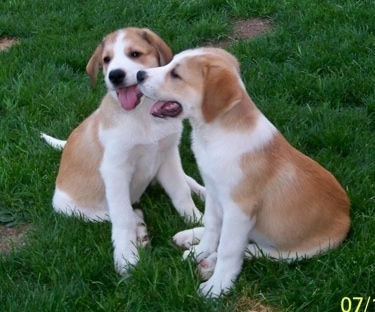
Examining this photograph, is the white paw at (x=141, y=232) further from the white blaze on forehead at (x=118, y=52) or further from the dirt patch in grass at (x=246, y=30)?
the dirt patch in grass at (x=246, y=30)

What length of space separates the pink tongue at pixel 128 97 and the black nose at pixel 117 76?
0.07 metres

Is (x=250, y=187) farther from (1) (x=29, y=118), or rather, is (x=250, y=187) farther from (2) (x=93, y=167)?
(1) (x=29, y=118)

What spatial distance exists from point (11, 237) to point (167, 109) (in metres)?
1.63

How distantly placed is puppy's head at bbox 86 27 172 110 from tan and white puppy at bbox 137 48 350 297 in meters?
0.56

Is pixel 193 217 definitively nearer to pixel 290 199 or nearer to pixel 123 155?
pixel 123 155

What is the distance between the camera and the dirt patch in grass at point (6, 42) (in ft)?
25.6

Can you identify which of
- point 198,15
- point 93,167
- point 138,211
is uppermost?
point 93,167

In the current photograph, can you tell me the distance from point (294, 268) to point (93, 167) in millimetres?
1541

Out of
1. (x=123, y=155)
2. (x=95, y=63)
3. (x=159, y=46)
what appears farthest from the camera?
(x=95, y=63)

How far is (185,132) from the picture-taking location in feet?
19.7

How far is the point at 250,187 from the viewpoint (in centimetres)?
387

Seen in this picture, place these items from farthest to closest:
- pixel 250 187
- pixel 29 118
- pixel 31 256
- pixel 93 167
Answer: pixel 29 118 → pixel 93 167 → pixel 31 256 → pixel 250 187

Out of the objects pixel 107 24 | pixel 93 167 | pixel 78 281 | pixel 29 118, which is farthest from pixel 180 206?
pixel 107 24
